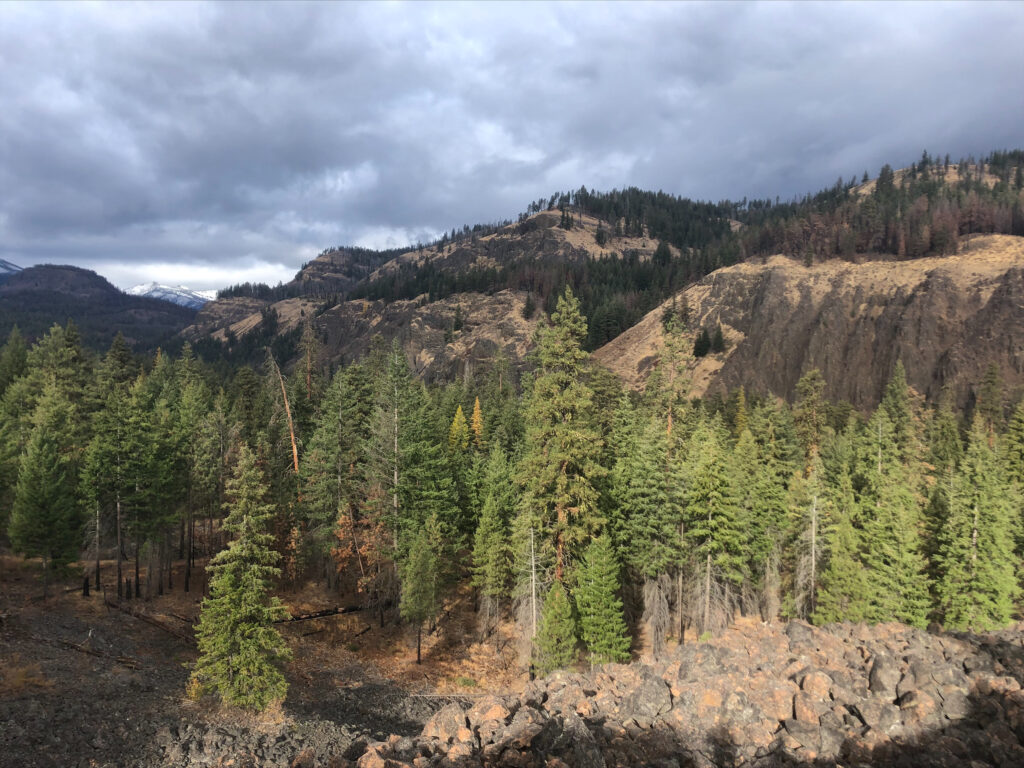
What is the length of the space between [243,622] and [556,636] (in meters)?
12.4

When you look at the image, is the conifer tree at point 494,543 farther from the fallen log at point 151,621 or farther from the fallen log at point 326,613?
the fallen log at point 151,621

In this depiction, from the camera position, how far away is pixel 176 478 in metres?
34.1

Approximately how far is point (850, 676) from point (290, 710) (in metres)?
19.0

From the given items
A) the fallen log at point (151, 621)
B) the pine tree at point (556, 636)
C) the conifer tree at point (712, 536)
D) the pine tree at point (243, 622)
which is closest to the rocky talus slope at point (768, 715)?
the pine tree at point (556, 636)

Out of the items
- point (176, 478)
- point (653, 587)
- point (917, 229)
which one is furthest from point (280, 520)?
point (917, 229)

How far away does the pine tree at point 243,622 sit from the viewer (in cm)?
1820

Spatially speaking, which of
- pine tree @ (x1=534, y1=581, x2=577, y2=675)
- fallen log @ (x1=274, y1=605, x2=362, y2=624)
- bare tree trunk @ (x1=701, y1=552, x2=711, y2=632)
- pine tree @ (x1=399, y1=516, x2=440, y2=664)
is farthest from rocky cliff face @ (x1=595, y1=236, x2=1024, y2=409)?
pine tree @ (x1=534, y1=581, x2=577, y2=675)

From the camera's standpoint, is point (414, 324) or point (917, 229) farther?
Answer: point (414, 324)

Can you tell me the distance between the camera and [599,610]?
22969 mm

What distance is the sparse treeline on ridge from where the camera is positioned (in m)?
23.2

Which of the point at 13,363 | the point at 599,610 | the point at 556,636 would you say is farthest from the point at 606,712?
the point at 13,363

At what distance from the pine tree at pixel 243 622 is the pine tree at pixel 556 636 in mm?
10293

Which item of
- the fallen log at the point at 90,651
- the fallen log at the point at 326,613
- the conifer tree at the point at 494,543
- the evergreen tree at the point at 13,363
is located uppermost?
the evergreen tree at the point at 13,363

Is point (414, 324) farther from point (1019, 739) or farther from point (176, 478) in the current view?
point (1019, 739)
